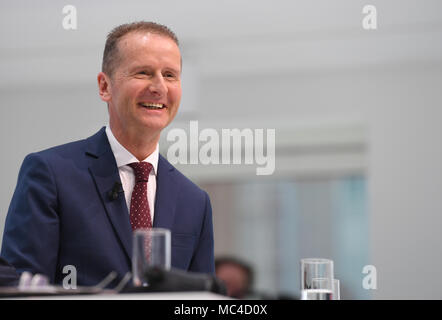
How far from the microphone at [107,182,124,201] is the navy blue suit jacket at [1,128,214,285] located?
0.01 metres

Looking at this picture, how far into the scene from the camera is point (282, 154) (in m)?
5.74

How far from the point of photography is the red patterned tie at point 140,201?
5.74ft

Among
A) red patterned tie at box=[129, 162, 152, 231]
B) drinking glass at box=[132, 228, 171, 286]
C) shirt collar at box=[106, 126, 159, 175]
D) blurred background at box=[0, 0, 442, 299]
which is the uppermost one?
blurred background at box=[0, 0, 442, 299]

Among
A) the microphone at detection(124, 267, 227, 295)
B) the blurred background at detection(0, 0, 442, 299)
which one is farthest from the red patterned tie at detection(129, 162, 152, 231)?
the blurred background at detection(0, 0, 442, 299)

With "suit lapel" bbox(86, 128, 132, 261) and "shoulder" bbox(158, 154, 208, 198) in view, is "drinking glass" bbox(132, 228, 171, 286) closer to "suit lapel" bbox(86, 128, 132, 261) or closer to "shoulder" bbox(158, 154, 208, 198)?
"suit lapel" bbox(86, 128, 132, 261)

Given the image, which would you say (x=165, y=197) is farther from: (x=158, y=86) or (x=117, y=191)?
(x=158, y=86)

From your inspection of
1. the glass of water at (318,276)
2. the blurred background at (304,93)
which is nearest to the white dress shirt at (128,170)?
the glass of water at (318,276)

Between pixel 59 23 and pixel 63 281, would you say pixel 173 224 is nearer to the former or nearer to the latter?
pixel 63 281

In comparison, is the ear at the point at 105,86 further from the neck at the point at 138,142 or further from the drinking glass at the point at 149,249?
the drinking glass at the point at 149,249

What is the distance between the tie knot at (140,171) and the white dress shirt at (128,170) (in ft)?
0.05

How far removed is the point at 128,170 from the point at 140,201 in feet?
0.41

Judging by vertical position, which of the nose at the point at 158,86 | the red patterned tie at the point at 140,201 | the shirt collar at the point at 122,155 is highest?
the nose at the point at 158,86

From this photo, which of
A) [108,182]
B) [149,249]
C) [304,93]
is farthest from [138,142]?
[304,93]

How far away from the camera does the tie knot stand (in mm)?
1828
